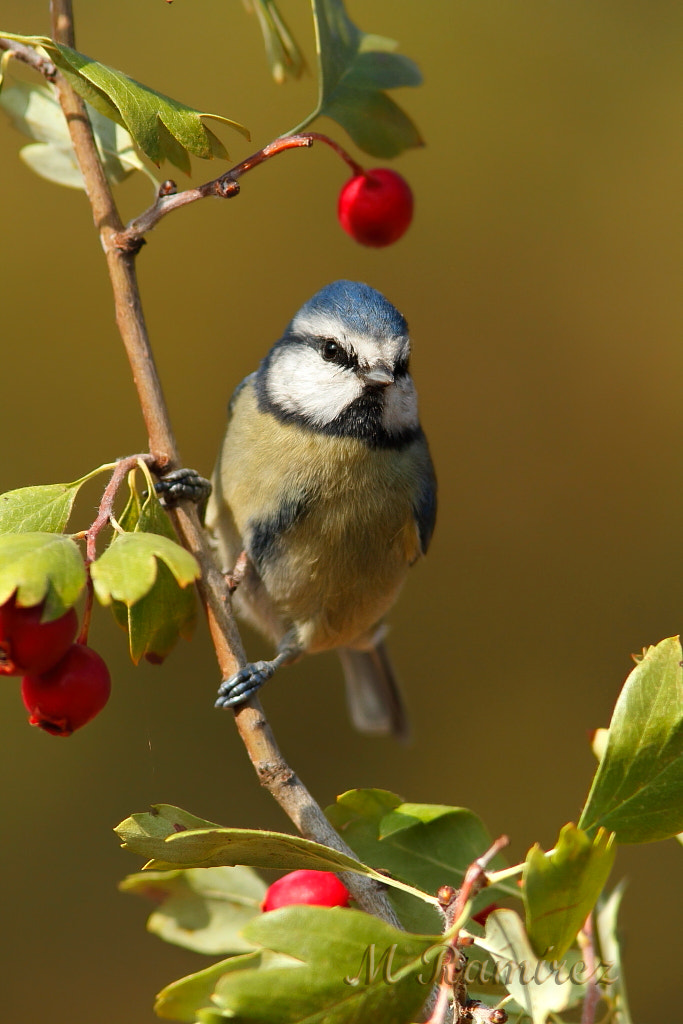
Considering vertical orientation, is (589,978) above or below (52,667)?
below

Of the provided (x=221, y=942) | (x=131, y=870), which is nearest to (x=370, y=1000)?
(x=221, y=942)

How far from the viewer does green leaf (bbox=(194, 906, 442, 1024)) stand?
71 centimetres

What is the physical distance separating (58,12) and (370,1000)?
108 cm

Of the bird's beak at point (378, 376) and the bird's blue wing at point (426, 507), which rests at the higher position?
the bird's beak at point (378, 376)

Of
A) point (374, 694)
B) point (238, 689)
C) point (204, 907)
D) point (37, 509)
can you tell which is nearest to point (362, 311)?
point (238, 689)

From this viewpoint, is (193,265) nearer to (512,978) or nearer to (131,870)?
(131,870)

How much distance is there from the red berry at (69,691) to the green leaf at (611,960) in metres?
0.55

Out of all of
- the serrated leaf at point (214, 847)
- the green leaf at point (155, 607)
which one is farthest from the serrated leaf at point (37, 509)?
the serrated leaf at point (214, 847)

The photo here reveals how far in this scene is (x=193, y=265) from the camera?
3.26 metres

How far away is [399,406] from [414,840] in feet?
2.72

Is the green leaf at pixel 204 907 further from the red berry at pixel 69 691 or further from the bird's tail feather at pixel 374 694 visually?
the bird's tail feather at pixel 374 694

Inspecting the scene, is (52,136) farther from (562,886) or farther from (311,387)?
(562,886)

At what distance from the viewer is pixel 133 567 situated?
2.63 ft

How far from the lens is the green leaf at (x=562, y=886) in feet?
2.31
